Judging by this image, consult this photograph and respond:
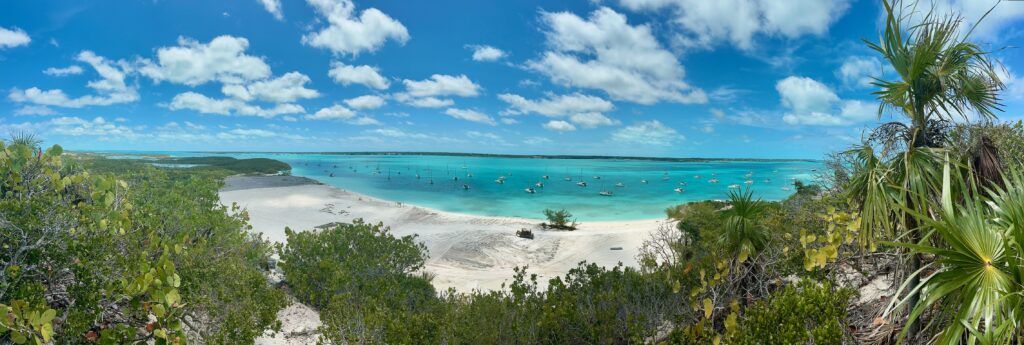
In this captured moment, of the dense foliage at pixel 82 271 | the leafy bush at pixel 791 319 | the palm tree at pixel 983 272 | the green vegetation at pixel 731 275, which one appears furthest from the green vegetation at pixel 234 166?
the palm tree at pixel 983 272

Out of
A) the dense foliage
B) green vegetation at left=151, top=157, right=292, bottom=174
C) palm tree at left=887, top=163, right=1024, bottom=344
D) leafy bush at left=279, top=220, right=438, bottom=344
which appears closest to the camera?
palm tree at left=887, top=163, right=1024, bottom=344

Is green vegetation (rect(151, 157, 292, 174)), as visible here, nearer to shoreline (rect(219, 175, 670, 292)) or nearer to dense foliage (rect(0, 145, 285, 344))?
shoreline (rect(219, 175, 670, 292))

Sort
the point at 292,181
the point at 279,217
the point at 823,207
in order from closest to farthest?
1. the point at 823,207
2. the point at 279,217
3. the point at 292,181

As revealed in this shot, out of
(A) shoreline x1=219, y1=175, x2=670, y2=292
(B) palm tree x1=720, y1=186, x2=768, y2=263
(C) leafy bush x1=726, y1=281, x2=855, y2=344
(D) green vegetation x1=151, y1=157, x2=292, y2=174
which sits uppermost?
(B) palm tree x1=720, y1=186, x2=768, y2=263

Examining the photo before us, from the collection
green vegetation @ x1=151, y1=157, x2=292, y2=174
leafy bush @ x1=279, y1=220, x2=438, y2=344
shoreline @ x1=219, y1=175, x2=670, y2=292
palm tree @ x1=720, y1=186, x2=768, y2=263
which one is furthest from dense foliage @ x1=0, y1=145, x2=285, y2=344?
green vegetation @ x1=151, y1=157, x2=292, y2=174

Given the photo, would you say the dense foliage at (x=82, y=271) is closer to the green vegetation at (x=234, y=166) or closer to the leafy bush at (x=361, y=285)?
the leafy bush at (x=361, y=285)

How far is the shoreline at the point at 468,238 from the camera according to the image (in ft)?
57.8

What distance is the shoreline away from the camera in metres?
17.6

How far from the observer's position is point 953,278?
9.98 ft

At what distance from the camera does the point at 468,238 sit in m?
22.4

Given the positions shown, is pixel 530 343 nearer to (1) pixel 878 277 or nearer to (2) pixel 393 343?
(2) pixel 393 343

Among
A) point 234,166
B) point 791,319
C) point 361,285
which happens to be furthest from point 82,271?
point 234,166

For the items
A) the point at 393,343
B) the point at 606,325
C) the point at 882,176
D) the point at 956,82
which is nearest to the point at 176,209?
Result: the point at 393,343

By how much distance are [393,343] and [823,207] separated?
8.76 metres
